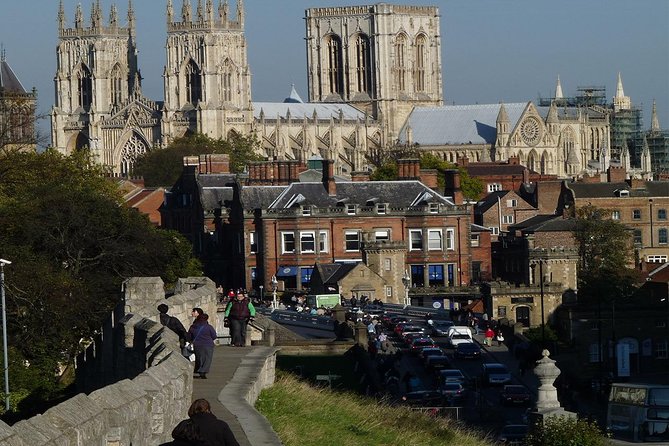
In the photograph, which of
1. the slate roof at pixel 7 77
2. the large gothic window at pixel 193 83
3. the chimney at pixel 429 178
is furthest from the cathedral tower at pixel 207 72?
the chimney at pixel 429 178

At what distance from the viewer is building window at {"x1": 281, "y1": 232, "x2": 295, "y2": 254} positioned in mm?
81500

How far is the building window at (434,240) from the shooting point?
82375 millimetres

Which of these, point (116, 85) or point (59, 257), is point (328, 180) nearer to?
point (59, 257)

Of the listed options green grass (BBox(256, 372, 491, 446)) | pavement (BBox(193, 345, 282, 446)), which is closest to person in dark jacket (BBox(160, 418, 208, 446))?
pavement (BBox(193, 345, 282, 446))

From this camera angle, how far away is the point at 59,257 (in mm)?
46031

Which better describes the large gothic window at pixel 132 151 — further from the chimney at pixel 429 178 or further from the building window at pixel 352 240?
the building window at pixel 352 240

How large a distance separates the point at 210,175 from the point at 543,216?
18460mm

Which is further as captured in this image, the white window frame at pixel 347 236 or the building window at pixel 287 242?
the building window at pixel 287 242

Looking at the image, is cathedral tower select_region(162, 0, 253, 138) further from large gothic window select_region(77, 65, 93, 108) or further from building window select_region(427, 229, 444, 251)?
building window select_region(427, 229, 444, 251)

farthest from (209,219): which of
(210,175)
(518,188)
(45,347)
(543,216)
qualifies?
(45,347)

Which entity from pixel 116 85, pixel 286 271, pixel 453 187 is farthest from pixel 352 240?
pixel 116 85

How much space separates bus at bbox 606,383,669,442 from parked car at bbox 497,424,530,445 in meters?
1.51

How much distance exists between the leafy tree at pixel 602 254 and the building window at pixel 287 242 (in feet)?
34.3

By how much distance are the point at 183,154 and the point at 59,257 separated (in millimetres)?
110960
